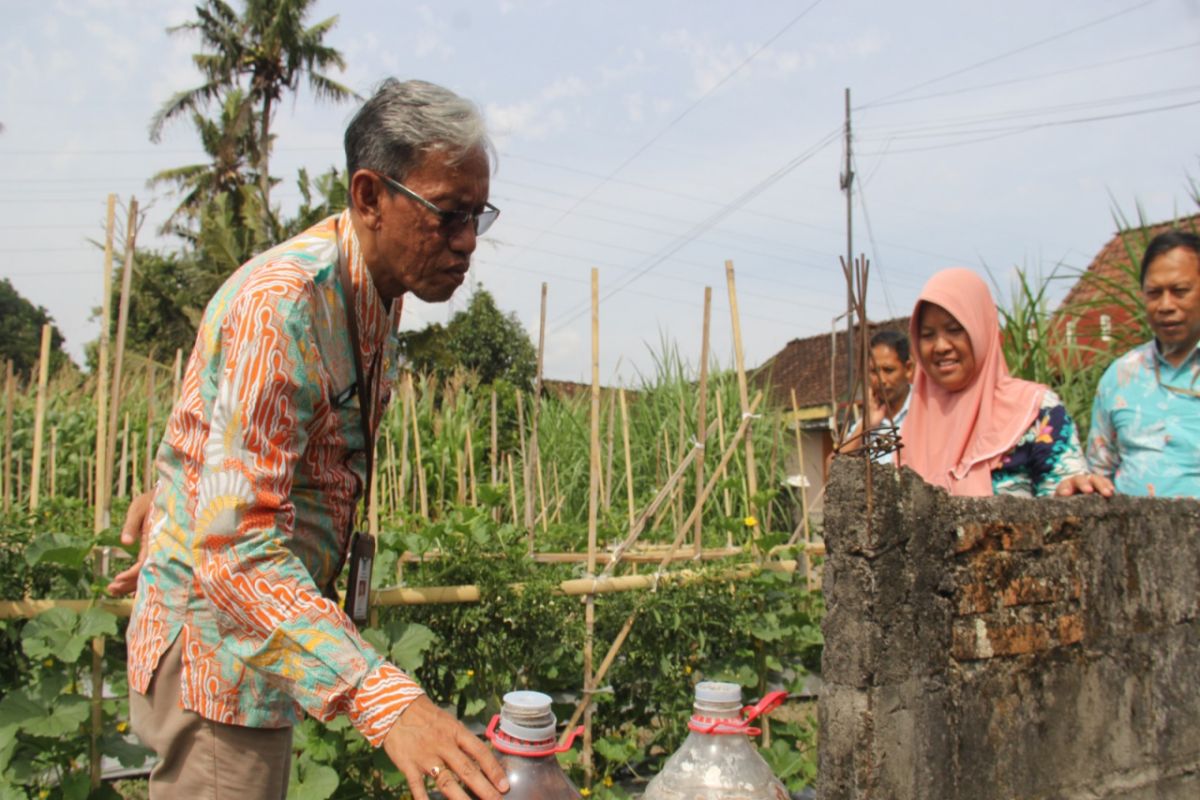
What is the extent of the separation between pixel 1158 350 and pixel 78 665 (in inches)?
140

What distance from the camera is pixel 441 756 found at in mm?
1069

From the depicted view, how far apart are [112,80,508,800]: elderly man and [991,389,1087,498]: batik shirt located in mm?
1992

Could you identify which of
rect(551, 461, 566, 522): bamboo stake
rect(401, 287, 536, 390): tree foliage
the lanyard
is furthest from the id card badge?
rect(401, 287, 536, 390): tree foliage

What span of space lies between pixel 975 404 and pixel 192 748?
7.70ft

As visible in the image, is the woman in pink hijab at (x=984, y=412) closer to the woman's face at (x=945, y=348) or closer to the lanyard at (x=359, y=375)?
the woman's face at (x=945, y=348)

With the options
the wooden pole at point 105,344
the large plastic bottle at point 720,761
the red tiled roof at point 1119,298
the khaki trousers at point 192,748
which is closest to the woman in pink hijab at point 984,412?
the large plastic bottle at point 720,761

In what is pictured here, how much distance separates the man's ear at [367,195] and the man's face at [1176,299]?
9.03 feet

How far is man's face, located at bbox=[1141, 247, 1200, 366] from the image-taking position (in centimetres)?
318

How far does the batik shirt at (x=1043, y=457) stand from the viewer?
295cm

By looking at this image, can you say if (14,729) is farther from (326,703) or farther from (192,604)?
(326,703)

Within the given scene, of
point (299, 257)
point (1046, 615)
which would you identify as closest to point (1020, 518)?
point (1046, 615)

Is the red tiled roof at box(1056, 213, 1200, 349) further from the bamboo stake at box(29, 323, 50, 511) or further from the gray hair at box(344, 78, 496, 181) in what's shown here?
the bamboo stake at box(29, 323, 50, 511)

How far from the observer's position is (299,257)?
1495 millimetres

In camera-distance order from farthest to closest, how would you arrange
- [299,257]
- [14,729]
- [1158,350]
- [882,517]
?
[1158,350] → [14,729] → [882,517] → [299,257]
